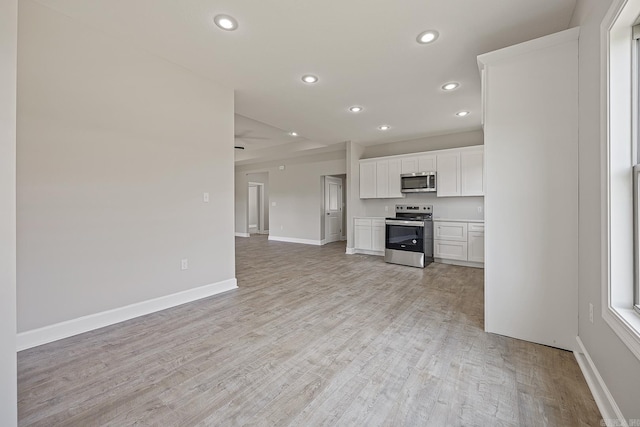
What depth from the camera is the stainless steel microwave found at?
17.2 feet

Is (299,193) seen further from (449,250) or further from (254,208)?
(449,250)

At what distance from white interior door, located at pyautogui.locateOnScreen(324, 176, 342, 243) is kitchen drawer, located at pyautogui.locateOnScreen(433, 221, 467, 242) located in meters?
3.34

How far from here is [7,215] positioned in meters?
1.12

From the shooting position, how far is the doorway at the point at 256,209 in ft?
34.1

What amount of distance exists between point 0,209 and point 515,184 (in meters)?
3.11

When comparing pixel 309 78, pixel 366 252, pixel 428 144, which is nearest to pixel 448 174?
pixel 428 144

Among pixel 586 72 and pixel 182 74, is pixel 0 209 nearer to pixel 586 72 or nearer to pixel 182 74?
pixel 182 74

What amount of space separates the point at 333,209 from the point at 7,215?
7.17 meters

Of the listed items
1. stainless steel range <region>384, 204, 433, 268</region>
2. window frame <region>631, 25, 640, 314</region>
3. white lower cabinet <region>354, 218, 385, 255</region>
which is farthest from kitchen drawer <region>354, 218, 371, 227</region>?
window frame <region>631, 25, 640, 314</region>

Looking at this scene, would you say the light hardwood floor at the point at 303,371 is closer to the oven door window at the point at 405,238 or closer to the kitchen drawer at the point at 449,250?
the oven door window at the point at 405,238

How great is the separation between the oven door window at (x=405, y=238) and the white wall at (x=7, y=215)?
482 centimetres

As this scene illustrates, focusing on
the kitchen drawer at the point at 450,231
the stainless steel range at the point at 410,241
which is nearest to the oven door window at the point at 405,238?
the stainless steel range at the point at 410,241

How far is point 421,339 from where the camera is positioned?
217 cm

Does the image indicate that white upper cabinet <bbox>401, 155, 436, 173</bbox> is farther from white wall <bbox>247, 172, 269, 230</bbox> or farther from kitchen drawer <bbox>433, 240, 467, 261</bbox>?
white wall <bbox>247, 172, 269, 230</bbox>
